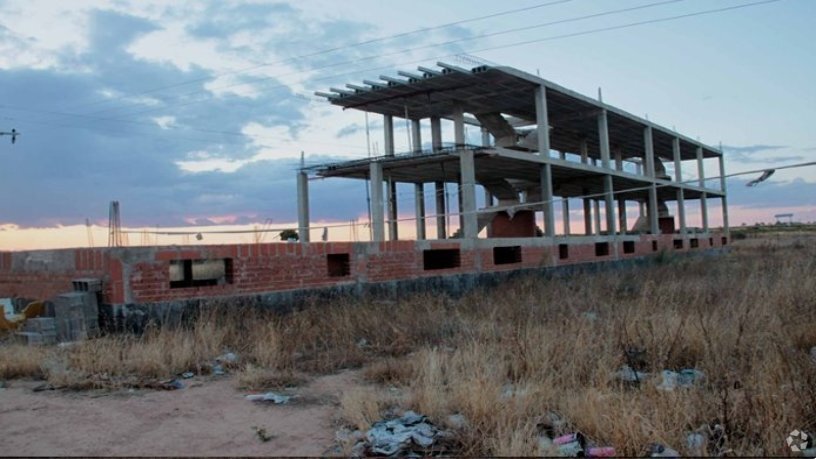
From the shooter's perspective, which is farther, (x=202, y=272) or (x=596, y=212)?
(x=596, y=212)

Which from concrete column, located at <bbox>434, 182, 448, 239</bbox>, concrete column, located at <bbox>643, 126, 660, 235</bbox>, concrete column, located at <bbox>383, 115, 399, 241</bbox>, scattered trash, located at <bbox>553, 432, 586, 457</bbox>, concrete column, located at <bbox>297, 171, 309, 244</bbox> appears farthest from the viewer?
concrete column, located at <bbox>643, 126, 660, 235</bbox>

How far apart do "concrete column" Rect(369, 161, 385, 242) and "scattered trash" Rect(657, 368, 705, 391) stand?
1907 centimetres

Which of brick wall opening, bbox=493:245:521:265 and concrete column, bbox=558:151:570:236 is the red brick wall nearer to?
brick wall opening, bbox=493:245:521:265

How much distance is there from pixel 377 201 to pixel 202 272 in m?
14.3

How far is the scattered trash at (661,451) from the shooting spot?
12.7 ft

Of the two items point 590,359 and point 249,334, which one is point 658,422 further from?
point 249,334

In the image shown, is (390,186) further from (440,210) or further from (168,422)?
(168,422)

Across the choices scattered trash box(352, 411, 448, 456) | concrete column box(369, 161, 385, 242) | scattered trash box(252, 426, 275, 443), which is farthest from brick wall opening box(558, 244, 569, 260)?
scattered trash box(252, 426, 275, 443)

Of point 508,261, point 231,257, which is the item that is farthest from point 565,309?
point 508,261

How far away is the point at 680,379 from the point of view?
566 centimetres

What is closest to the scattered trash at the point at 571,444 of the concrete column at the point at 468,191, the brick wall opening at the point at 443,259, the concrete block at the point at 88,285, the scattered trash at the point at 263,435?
the scattered trash at the point at 263,435

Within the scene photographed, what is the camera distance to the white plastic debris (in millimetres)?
4309

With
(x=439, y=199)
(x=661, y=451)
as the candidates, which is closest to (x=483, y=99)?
(x=439, y=199)

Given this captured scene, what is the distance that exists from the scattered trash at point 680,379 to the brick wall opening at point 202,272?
766 cm
